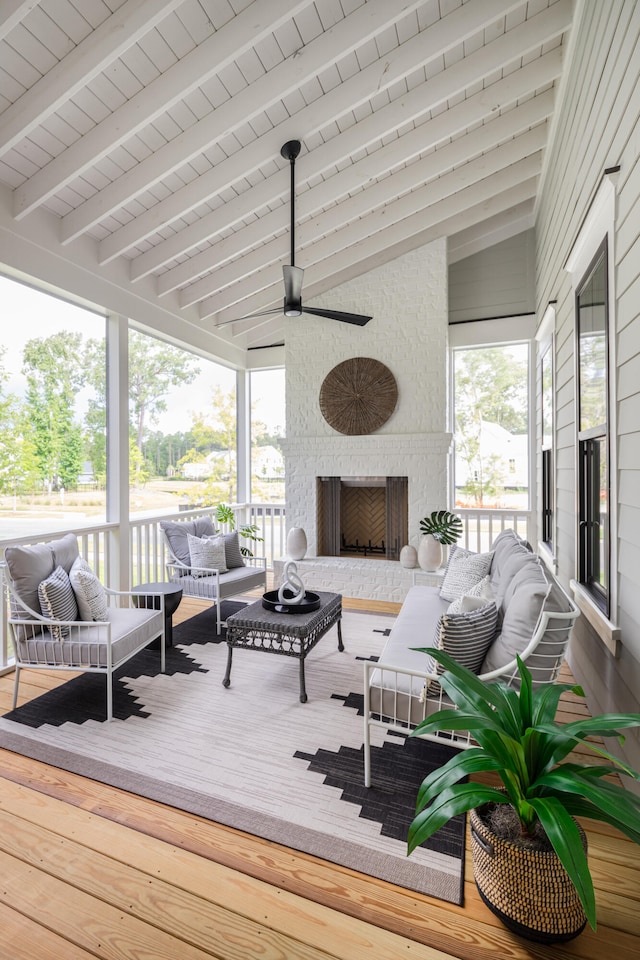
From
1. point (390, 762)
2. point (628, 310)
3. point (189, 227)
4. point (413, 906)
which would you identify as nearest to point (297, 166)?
point (189, 227)

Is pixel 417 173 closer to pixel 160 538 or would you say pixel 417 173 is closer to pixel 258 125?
pixel 258 125

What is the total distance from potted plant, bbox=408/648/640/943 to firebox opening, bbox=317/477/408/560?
12.7ft

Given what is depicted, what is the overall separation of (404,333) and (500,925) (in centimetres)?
471

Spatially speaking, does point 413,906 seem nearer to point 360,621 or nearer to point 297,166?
point 360,621

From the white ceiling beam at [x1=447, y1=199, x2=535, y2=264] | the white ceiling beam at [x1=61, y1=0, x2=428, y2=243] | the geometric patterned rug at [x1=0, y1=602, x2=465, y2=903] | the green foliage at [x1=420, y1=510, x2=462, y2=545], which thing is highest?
the white ceiling beam at [x1=447, y1=199, x2=535, y2=264]

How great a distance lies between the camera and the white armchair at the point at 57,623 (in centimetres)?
270

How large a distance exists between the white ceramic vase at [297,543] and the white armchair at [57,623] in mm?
2567

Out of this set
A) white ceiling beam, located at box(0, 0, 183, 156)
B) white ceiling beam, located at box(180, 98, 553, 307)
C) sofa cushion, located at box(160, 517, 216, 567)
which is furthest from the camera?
sofa cushion, located at box(160, 517, 216, 567)

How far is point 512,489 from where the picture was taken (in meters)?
5.38

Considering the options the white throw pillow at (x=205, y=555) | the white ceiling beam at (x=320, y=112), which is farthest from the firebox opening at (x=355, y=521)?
the white ceiling beam at (x=320, y=112)

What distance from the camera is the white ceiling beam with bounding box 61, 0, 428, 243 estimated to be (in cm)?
267

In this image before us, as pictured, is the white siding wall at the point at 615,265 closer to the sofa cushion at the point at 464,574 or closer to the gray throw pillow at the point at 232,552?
the sofa cushion at the point at 464,574

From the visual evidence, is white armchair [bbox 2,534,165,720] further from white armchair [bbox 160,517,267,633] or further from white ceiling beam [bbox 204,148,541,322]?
white ceiling beam [bbox 204,148,541,322]

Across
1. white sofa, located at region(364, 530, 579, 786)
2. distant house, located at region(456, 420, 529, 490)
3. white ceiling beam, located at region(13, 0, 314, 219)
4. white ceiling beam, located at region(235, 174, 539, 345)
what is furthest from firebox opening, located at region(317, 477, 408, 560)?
white ceiling beam, located at region(13, 0, 314, 219)
